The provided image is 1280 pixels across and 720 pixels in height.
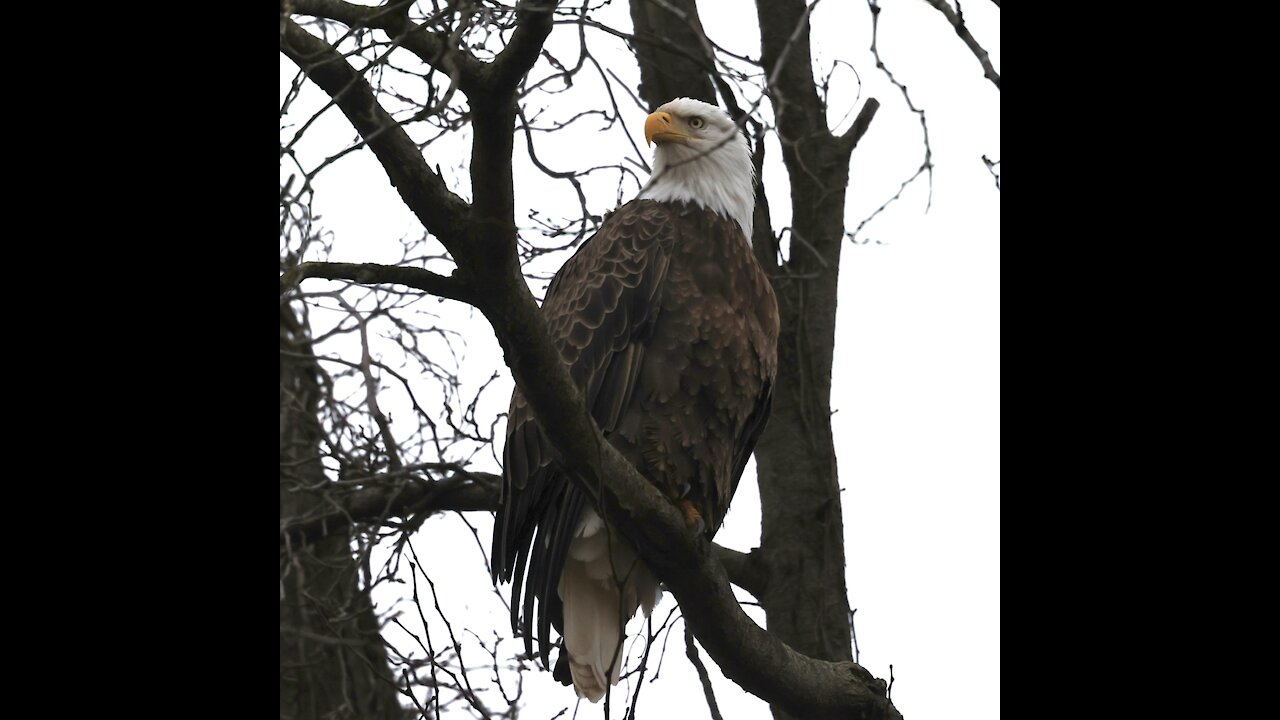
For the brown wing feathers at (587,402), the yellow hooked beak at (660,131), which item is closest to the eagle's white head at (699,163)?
the yellow hooked beak at (660,131)

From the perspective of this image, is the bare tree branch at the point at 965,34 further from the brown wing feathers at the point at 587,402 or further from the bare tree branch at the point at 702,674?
the bare tree branch at the point at 702,674

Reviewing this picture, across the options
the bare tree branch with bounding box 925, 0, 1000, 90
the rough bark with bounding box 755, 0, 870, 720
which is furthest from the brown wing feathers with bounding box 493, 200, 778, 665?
the bare tree branch with bounding box 925, 0, 1000, 90

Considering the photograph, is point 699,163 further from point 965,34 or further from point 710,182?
point 965,34

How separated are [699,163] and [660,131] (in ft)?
0.57

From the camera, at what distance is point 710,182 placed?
14.2 feet

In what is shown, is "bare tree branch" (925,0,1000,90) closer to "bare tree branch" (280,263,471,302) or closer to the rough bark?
"bare tree branch" (280,263,471,302)

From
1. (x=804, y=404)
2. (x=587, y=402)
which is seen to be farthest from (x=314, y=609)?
(x=804, y=404)

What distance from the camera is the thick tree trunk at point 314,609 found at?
4.48m

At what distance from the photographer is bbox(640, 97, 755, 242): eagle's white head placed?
431cm

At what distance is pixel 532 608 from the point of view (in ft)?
12.6

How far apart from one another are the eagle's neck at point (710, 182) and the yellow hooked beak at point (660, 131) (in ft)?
0.12

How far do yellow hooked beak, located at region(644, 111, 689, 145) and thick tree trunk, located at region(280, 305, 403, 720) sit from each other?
1353mm
